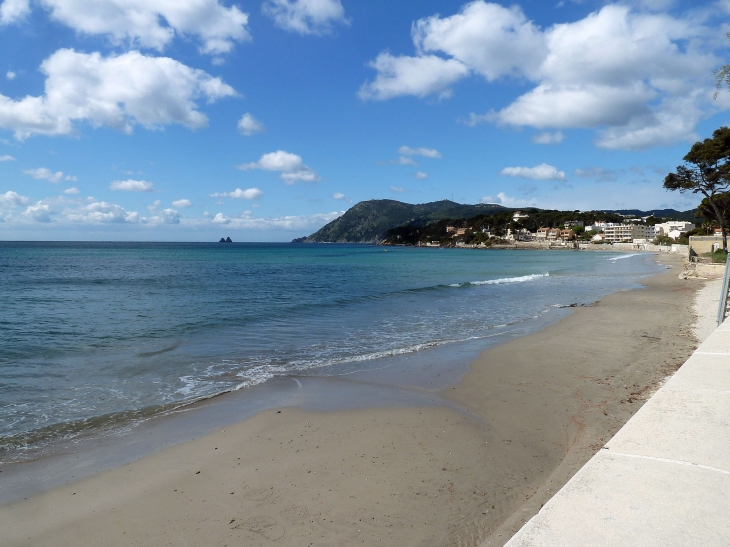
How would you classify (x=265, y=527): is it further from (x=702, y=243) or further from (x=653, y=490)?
(x=702, y=243)

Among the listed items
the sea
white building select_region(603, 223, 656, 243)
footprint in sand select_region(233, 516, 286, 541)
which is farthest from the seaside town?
footprint in sand select_region(233, 516, 286, 541)

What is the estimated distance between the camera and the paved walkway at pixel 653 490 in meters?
2.46

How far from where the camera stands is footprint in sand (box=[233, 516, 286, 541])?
3.98m

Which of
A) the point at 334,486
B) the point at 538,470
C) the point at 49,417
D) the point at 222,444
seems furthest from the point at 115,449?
the point at 538,470

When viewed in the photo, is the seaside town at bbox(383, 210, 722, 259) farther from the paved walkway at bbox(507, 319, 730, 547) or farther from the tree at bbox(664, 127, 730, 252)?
the paved walkway at bbox(507, 319, 730, 547)

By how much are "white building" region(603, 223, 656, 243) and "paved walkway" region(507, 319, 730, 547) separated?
179 m

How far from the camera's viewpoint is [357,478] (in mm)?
4961

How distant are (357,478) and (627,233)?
182 metres

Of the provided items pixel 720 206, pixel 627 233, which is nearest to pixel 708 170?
pixel 720 206

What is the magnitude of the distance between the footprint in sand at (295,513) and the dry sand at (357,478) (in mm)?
19

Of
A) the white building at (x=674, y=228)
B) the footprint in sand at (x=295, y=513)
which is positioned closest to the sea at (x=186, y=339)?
the footprint in sand at (x=295, y=513)

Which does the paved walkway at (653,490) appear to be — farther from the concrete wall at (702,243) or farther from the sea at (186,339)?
the concrete wall at (702,243)

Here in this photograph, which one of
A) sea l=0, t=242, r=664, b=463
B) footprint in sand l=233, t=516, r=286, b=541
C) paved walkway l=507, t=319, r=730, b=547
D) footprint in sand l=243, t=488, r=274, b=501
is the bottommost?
sea l=0, t=242, r=664, b=463

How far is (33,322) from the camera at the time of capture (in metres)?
16.3
